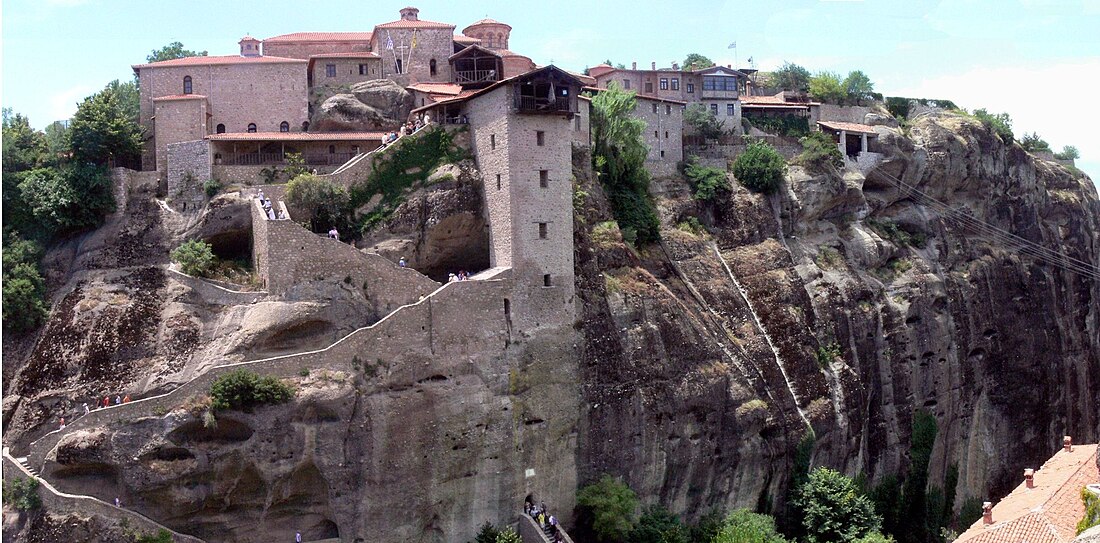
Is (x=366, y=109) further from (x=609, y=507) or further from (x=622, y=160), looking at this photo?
(x=609, y=507)

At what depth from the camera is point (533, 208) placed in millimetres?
54344

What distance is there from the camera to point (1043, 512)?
158 ft

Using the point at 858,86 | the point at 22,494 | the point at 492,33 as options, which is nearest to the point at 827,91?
the point at 858,86

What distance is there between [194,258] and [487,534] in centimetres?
1620

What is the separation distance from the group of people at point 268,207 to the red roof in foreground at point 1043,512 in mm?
29480

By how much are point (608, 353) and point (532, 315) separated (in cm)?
471

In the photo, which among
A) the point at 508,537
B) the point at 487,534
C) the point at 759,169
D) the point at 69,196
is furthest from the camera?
the point at 759,169

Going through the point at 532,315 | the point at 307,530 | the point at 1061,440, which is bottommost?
the point at 1061,440

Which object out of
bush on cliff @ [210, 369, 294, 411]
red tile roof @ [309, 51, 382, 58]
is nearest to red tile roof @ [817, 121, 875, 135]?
red tile roof @ [309, 51, 382, 58]

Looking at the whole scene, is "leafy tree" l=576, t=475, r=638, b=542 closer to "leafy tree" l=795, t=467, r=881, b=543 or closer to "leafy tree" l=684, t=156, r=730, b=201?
"leafy tree" l=795, t=467, r=881, b=543

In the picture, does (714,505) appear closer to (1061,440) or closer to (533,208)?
(533,208)

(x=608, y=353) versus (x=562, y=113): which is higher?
(x=562, y=113)

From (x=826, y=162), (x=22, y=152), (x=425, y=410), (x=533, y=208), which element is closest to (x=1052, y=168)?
(x=826, y=162)

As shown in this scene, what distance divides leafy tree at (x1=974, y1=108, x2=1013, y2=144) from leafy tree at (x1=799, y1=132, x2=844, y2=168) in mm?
16055
